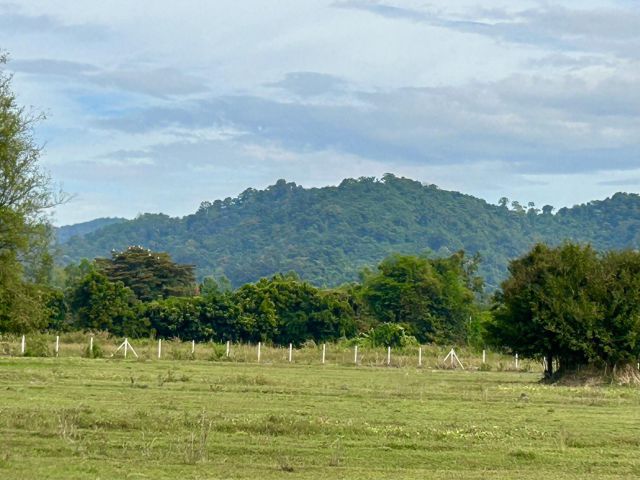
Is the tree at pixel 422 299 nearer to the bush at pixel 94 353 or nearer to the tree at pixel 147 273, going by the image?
the tree at pixel 147 273

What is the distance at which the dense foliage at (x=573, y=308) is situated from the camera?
41.1 m

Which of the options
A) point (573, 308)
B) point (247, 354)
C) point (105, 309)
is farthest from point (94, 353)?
point (105, 309)

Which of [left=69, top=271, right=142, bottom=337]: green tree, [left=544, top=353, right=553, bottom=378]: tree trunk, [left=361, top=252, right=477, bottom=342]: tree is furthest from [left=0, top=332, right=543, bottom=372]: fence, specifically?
[left=361, top=252, right=477, bottom=342]: tree

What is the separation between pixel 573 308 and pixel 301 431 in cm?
2204

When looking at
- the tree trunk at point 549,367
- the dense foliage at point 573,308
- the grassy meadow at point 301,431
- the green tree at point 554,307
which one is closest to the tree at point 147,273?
the green tree at point 554,307

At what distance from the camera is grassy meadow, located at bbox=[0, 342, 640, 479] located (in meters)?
17.4

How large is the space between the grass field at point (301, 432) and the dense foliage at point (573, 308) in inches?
278

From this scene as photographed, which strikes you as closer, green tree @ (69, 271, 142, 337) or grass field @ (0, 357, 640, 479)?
grass field @ (0, 357, 640, 479)

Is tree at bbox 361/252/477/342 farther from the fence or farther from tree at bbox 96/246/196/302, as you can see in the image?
the fence

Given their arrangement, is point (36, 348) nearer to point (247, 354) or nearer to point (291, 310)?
point (247, 354)

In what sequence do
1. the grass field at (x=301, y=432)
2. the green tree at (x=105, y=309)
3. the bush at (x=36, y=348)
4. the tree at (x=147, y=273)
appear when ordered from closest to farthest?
the grass field at (x=301, y=432)
the bush at (x=36, y=348)
the green tree at (x=105, y=309)
the tree at (x=147, y=273)

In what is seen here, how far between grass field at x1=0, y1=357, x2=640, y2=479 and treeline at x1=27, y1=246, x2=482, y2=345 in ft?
141

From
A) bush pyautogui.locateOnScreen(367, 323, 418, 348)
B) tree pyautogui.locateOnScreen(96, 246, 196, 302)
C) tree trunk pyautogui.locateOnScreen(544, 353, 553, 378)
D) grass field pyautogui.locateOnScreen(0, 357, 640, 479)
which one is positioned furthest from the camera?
tree pyautogui.locateOnScreen(96, 246, 196, 302)

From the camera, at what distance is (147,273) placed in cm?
10694
